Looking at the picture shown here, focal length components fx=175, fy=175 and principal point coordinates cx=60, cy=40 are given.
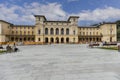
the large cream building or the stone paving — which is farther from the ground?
the large cream building

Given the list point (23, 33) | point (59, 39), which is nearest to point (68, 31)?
point (59, 39)

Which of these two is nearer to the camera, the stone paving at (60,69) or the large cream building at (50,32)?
the stone paving at (60,69)

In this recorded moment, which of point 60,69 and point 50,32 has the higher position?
point 50,32

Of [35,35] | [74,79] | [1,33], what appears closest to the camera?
[74,79]

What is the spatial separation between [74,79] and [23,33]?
9119cm

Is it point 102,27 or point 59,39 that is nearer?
point 59,39

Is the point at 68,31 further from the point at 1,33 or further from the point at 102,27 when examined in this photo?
the point at 1,33

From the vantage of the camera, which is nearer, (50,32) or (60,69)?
(60,69)

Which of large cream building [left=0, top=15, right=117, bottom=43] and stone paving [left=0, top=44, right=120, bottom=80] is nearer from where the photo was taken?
stone paving [left=0, top=44, right=120, bottom=80]

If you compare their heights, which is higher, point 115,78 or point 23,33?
point 23,33

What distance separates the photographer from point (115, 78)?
752 centimetres

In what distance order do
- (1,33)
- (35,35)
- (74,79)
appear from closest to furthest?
(74,79)
(1,33)
(35,35)

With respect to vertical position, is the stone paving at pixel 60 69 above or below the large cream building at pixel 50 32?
below

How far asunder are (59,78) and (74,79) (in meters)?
0.67
